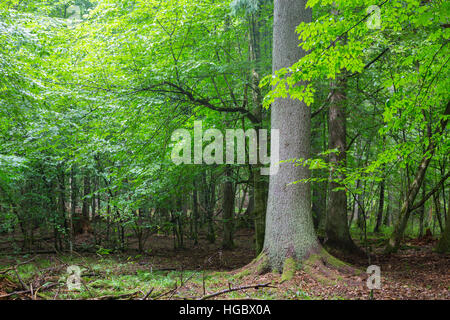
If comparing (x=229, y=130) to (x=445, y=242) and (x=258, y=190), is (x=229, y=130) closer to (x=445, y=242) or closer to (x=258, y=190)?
(x=258, y=190)

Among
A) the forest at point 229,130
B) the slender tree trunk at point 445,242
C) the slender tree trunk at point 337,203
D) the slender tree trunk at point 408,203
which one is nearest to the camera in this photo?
the forest at point 229,130

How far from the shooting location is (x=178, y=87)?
22.7 ft

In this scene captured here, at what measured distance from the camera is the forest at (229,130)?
4.50m

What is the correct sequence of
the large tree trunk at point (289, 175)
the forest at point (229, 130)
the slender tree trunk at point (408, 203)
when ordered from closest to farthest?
1. the forest at point (229, 130)
2. the large tree trunk at point (289, 175)
3. the slender tree trunk at point (408, 203)

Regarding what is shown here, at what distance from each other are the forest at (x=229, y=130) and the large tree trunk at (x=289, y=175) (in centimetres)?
3

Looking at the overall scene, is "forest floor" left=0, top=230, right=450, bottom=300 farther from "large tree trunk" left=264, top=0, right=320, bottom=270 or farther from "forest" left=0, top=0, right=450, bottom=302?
"large tree trunk" left=264, top=0, right=320, bottom=270

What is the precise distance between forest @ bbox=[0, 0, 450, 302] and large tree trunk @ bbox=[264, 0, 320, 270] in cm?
3

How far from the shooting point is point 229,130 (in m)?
8.45

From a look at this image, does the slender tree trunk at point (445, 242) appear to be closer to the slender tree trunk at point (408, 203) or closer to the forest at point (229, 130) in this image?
the forest at point (229, 130)

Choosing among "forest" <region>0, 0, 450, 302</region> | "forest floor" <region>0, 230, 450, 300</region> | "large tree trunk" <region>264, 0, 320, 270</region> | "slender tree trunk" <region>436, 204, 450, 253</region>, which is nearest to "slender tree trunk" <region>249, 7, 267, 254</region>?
"forest" <region>0, 0, 450, 302</region>

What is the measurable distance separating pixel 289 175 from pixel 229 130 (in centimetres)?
302

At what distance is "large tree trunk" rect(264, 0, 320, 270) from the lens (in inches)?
224

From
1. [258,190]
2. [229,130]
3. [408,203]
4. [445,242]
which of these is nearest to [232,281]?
[258,190]

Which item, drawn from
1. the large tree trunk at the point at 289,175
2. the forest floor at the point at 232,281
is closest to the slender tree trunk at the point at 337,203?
the forest floor at the point at 232,281
